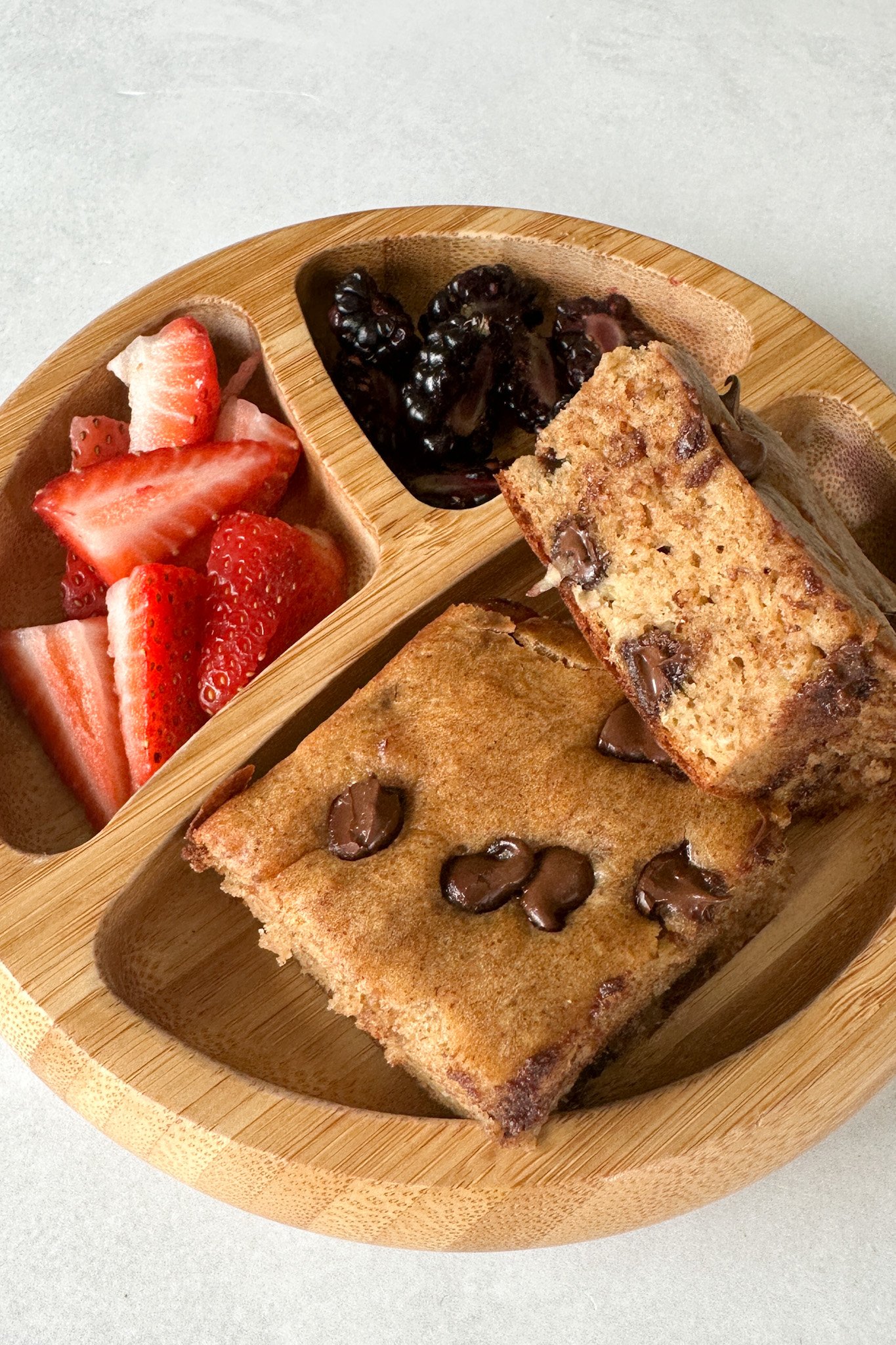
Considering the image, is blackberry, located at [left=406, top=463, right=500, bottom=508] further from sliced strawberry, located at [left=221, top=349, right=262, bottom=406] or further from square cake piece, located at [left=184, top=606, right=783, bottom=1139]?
sliced strawberry, located at [left=221, top=349, right=262, bottom=406]

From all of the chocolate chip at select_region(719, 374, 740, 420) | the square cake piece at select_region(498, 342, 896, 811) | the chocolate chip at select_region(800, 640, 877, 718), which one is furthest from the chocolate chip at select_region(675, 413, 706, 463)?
the chocolate chip at select_region(800, 640, 877, 718)

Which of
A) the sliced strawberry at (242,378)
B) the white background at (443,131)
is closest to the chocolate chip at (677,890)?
the sliced strawberry at (242,378)

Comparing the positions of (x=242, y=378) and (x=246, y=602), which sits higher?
(x=242, y=378)

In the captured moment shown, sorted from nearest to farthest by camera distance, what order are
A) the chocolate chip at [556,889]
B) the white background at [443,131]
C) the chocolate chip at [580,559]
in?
the chocolate chip at [556,889], the chocolate chip at [580,559], the white background at [443,131]

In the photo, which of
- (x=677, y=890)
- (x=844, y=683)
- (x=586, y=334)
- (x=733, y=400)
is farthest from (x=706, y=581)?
(x=586, y=334)

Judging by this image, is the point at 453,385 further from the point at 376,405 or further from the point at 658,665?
the point at 658,665

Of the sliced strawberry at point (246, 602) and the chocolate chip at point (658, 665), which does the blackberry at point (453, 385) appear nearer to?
the sliced strawberry at point (246, 602)

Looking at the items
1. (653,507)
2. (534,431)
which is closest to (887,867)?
(653,507)
